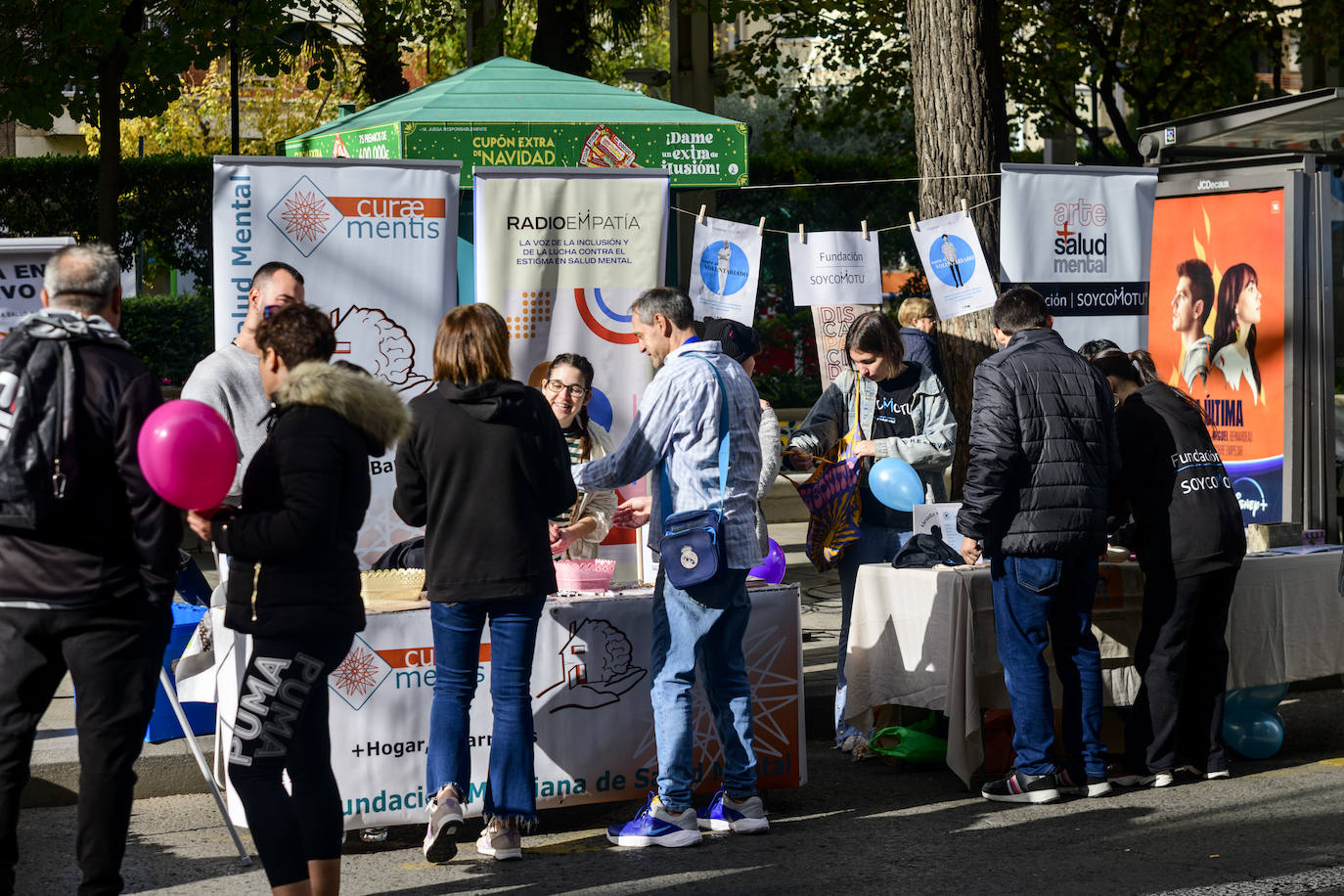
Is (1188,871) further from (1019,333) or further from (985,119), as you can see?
(985,119)

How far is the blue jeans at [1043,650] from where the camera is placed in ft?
18.4

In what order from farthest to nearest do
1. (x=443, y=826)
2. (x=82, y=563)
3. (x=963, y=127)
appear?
1. (x=963, y=127)
2. (x=443, y=826)
3. (x=82, y=563)

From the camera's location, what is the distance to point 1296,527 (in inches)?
275

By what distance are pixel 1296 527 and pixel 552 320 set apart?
354 cm

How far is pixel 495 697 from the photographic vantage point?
4.94m

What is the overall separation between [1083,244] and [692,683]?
3714 millimetres

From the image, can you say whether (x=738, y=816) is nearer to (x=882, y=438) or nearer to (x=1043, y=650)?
(x=1043, y=650)

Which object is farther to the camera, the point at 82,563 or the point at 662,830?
the point at 662,830

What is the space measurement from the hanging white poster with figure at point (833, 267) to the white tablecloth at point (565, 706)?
83.2 inches

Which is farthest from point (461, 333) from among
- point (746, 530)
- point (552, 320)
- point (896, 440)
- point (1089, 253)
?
point (1089, 253)

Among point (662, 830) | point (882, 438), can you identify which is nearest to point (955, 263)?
point (882, 438)

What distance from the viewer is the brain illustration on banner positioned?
711cm

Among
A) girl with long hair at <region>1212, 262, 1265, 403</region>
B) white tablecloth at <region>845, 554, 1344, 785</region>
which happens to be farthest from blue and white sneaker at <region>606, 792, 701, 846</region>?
girl with long hair at <region>1212, 262, 1265, 403</region>

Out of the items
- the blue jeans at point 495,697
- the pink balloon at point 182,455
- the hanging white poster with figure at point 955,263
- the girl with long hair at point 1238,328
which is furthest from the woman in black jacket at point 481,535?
the girl with long hair at point 1238,328
